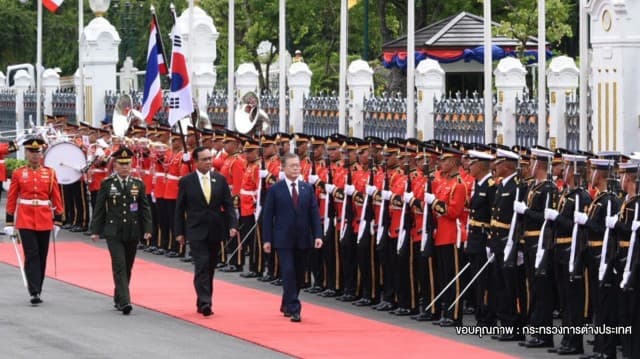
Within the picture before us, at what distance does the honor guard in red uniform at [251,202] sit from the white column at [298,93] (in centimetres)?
661

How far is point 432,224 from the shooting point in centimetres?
1911

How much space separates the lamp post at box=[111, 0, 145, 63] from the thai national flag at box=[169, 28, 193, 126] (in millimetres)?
33752

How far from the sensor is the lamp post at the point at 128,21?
200 feet

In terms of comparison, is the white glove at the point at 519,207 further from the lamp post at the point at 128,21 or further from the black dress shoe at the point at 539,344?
the lamp post at the point at 128,21

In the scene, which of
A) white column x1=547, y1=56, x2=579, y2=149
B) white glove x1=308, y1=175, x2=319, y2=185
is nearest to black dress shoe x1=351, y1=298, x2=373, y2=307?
white glove x1=308, y1=175, x2=319, y2=185

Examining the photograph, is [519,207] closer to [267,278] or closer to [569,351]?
[569,351]

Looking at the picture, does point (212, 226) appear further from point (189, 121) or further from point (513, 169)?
point (189, 121)

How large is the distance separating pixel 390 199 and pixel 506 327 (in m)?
3.03

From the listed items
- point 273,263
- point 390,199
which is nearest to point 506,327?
point 390,199

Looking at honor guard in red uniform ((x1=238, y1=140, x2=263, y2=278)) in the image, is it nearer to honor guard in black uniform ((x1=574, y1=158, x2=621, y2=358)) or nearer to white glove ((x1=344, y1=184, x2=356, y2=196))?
white glove ((x1=344, y1=184, x2=356, y2=196))

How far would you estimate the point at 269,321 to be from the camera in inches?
747

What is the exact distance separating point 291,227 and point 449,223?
5.58 feet

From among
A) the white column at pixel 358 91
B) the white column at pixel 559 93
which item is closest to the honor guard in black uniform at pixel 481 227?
the white column at pixel 559 93

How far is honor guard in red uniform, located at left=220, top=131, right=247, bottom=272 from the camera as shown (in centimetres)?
2486
